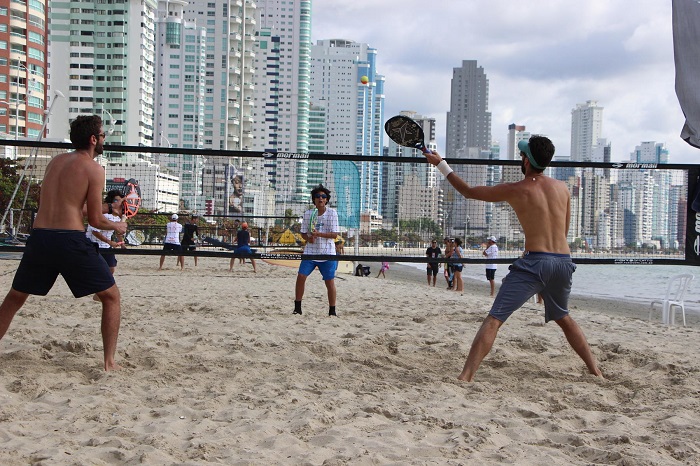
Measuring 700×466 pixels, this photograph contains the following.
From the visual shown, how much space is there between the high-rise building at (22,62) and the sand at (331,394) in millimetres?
73952

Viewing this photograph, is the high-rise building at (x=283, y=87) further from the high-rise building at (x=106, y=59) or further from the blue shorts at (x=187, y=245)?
the blue shorts at (x=187, y=245)

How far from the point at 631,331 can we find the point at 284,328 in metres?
4.33

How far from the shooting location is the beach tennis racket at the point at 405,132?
6.04 m

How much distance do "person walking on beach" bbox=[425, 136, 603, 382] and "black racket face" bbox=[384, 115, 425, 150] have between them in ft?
1.71

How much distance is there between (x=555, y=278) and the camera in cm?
551

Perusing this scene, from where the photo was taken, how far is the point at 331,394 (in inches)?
195

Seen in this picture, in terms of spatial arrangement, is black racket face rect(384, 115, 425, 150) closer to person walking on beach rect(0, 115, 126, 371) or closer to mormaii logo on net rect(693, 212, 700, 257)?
person walking on beach rect(0, 115, 126, 371)

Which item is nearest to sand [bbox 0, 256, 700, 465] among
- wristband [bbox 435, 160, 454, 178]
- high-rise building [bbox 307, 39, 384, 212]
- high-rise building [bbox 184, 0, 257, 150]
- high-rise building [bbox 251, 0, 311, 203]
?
wristband [bbox 435, 160, 454, 178]

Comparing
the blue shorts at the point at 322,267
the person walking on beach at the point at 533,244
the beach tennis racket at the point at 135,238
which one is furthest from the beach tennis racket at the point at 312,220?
the person walking on beach at the point at 533,244

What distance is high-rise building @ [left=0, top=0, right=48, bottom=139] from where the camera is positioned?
7500 cm

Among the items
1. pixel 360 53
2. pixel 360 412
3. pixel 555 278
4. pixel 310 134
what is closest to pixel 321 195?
pixel 555 278

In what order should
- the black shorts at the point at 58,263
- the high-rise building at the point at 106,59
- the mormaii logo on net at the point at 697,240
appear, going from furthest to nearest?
the high-rise building at the point at 106,59 → the mormaii logo on net at the point at 697,240 → the black shorts at the point at 58,263

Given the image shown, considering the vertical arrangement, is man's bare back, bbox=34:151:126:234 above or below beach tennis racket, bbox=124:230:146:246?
above

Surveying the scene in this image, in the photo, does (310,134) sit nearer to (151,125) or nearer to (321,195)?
(151,125)
